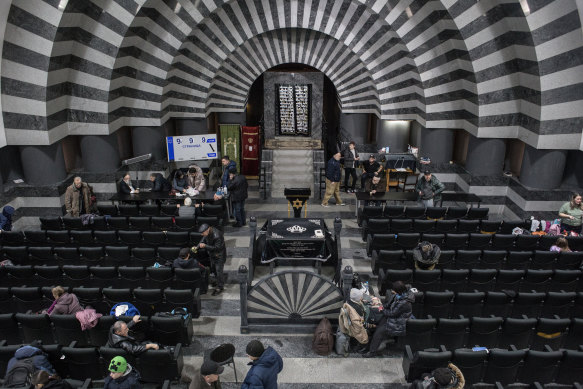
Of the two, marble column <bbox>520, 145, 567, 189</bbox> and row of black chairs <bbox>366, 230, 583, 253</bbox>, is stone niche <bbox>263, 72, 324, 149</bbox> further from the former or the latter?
row of black chairs <bbox>366, 230, 583, 253</bbox>

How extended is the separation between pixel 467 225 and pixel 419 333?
12.9ft

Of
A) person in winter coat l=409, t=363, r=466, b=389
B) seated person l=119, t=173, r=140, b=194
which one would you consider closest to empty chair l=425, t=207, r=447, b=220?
person in winter coat l=409, t=363, r=466, b=389

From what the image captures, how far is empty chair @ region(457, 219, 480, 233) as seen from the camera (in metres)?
10.3

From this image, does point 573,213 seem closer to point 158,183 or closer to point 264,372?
point 264,372

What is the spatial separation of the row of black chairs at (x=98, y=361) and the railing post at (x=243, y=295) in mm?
1402

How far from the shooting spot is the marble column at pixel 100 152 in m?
12.8

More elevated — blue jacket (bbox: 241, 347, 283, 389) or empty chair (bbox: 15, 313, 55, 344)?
→ blue jacket (bbox: 241, 347, 283, 389)

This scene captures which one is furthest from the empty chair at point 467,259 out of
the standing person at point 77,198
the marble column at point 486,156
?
the standing person at point 77,198

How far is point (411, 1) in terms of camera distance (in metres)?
12.2

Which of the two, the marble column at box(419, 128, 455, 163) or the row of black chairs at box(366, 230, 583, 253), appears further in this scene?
the marble column at box(419, 128, 455, 163)

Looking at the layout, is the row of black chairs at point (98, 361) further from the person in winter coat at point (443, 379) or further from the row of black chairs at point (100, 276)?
the person in winter coat at point (443, 379)

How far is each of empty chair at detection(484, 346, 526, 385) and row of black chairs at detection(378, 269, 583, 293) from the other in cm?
205

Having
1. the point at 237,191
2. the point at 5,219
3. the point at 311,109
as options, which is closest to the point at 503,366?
the point at 237,191

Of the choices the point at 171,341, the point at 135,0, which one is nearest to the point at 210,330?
the point at 171,341
